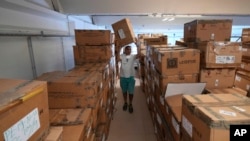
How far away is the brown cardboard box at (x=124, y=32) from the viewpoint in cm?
322

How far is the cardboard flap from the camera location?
6.55 ft

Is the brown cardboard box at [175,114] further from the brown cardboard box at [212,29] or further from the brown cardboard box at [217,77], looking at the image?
the brown cardboard box at [212,29]

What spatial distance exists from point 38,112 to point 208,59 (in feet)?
6.48

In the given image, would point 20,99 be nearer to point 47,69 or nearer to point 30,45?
point 30,45

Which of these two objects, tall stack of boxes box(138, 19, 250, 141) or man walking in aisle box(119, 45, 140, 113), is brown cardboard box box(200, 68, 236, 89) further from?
man walking in aisle box(119, 45, 140, 113)

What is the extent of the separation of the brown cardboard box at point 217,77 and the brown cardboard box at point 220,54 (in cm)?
7

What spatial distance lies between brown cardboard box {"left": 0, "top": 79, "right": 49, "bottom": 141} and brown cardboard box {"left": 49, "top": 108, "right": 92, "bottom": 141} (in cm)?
39

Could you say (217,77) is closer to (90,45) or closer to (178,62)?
(178,62)

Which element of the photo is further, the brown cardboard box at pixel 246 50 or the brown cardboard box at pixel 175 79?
the brown cardboard box at pixel 246 50

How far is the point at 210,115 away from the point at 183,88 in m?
1.13

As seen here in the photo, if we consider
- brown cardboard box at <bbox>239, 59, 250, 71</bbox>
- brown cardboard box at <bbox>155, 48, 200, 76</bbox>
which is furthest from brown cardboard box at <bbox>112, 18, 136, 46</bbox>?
brown cardboard box at <bbox>239, 59, 250, 71</bbox>

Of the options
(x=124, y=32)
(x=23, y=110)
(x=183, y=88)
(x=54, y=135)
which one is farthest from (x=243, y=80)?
(x=23, y=110)

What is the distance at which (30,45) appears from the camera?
7.12 feet

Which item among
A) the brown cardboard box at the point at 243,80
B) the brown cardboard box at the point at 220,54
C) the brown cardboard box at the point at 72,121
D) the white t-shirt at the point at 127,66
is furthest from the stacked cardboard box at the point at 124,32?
the brown cardboard box at the point at 243,80
